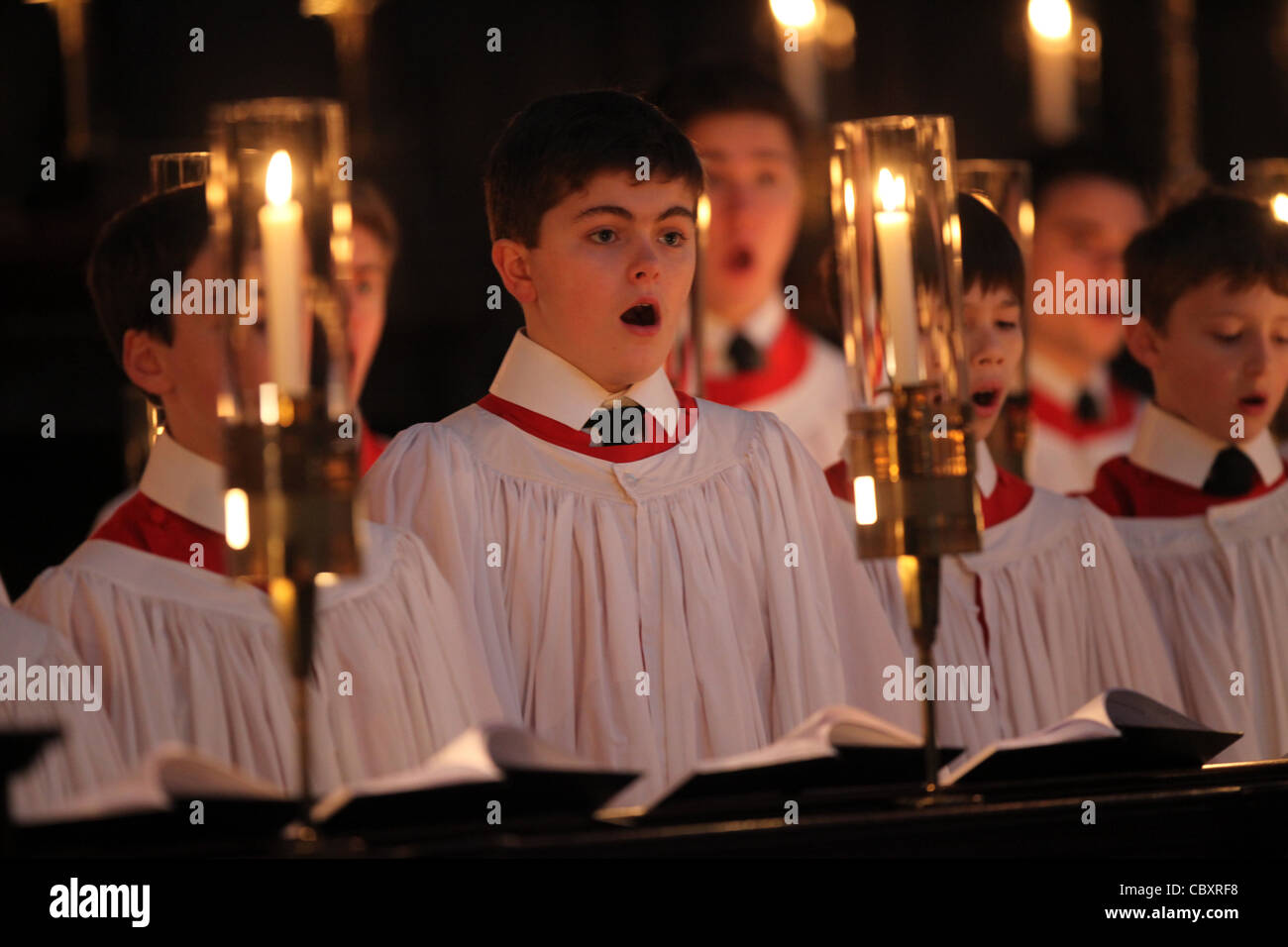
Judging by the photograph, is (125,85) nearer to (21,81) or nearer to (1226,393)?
(21,81)

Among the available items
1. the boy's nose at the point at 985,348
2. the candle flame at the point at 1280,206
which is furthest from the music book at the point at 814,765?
the candle flame at the point at 1280,206

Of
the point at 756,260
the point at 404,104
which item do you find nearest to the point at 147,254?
the point at 756,260

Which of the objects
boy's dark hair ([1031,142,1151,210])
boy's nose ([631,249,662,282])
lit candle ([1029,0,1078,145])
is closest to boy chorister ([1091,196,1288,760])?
A: boy's nose ([631,249,662,282])

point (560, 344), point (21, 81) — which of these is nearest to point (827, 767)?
point (560, 344)

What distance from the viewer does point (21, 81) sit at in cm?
435

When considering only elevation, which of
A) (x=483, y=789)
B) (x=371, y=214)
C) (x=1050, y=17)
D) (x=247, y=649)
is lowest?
(x=483, y=789)

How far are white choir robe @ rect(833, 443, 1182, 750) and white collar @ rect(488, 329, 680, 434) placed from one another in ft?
2.08

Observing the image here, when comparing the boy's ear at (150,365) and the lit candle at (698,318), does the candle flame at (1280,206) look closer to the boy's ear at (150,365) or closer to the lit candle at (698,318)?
the lit candle at (698,318)

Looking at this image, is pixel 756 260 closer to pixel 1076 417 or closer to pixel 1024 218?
pixel 1076 417

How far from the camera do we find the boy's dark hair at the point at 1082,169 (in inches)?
180

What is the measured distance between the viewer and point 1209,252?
2.85 metres

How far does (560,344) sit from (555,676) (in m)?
0.39

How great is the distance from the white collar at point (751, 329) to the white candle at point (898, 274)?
187cm

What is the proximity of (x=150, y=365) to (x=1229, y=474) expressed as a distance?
161 cm
